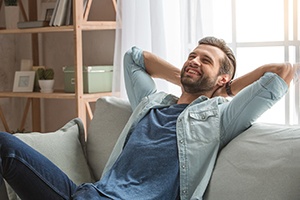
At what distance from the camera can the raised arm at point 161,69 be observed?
2.95m

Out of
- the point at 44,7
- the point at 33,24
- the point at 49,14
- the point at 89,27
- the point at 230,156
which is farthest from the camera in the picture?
the point at 44,7

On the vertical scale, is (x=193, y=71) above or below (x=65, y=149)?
above

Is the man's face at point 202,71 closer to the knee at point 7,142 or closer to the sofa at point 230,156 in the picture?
the sofa at point 230,156

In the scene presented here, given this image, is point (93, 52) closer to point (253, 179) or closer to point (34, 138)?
point (34, 138)

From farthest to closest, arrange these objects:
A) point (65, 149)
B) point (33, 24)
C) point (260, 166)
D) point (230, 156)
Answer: point (33, 24)
point (65, 149)
point (230, 156)
point (260, 166)

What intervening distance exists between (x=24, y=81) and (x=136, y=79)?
147 cm

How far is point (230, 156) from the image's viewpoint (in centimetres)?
240

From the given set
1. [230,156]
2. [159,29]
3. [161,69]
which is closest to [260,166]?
[230,156]

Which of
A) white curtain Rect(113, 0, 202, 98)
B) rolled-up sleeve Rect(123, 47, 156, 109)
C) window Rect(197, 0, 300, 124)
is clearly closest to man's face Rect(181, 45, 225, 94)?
rolled-up sleeve Rect(123, 47, 156, 109)

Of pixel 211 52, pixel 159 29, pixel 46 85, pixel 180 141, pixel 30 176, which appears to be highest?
pixel 159 29

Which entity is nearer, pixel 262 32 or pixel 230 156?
pixel 230 156

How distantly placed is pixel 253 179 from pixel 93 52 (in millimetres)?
2246

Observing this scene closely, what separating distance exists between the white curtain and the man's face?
64 cm

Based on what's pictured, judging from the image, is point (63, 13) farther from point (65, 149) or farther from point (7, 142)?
point (7, 142)
